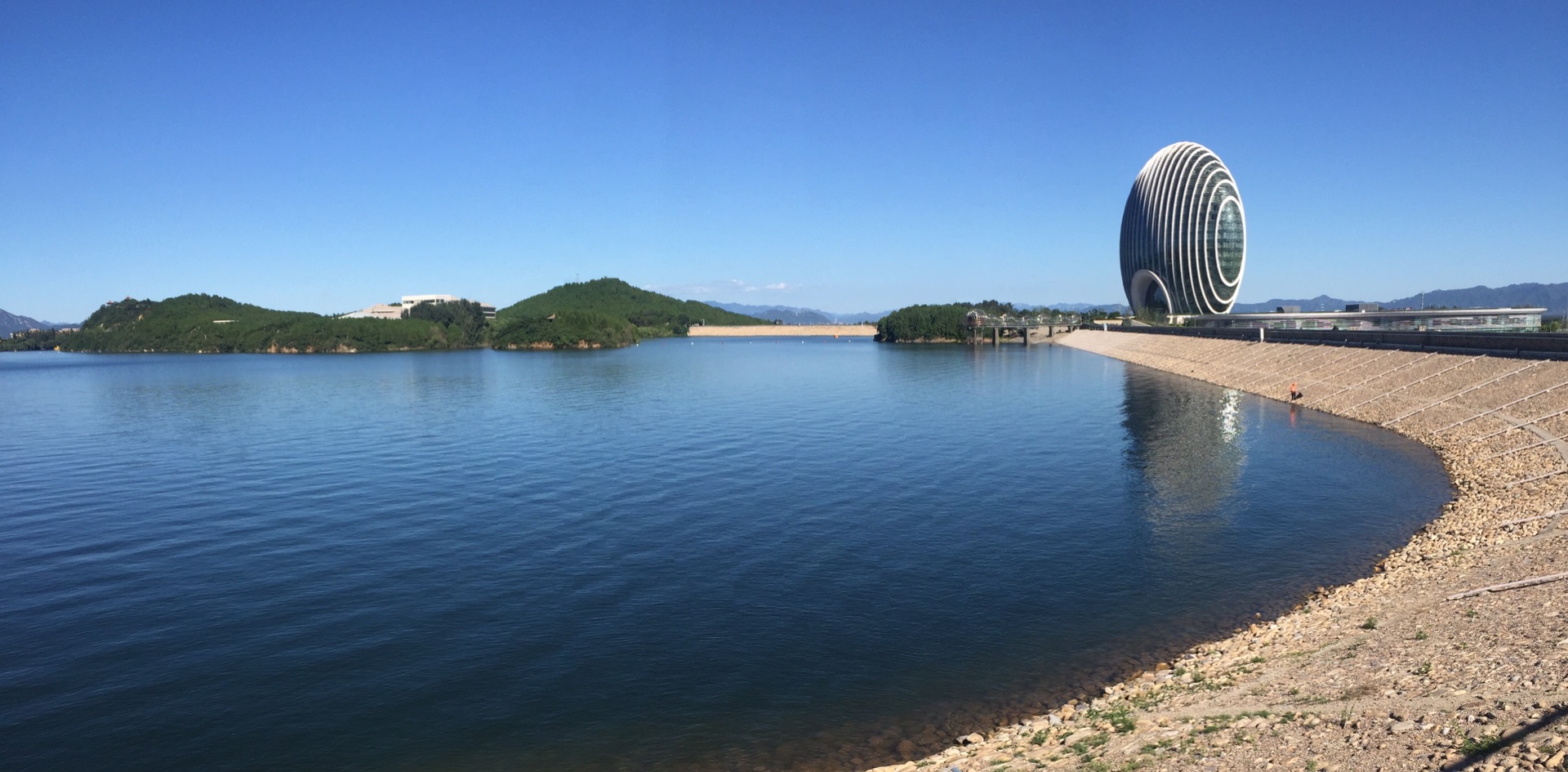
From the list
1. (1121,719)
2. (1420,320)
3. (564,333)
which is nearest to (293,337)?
(564,333)

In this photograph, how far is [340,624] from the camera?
17.1 m

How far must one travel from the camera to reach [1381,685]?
11.1 m

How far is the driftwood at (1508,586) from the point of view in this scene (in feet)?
48.0

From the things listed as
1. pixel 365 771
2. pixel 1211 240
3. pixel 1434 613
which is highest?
pixel 1211 240

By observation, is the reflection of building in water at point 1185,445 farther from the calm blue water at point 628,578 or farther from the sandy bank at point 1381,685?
the sandy bank at point 1381,685

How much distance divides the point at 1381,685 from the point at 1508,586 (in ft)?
20.2

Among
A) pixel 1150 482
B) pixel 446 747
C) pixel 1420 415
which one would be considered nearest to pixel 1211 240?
pixel 1420 415

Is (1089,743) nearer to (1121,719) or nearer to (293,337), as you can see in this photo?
(1121,719)

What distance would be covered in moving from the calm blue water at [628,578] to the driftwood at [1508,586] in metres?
3.24

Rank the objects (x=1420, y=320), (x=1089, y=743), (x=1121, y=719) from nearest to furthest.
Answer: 1. (x=1089, y=743)
2. (x=1121, y=719)
3. (x=1420, y=320)

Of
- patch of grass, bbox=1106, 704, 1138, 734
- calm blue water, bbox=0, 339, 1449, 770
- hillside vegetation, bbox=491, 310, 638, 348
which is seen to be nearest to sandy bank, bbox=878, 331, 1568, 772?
patch of grass, bbox=1106, 704, 1138, 734

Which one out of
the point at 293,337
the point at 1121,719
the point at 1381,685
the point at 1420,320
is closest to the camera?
the point at 1381,685

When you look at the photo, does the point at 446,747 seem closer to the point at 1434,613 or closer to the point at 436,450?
the point at 1434,613

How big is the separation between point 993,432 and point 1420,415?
19.2 metres
